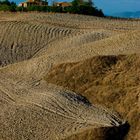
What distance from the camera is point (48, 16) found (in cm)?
4141

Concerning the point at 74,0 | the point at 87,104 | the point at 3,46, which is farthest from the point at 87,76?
the point at 74,0

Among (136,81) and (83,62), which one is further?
(83,62)

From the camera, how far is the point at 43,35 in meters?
35.2

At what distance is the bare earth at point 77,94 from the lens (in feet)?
58.0

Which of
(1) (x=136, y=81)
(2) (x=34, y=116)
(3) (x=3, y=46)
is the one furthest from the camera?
(3) (x=3, y=46)

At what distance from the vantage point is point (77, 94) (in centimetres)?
2066

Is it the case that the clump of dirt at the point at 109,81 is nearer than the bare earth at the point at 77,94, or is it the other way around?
the bare earth at the point at 77,94

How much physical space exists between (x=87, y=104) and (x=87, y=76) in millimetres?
2055

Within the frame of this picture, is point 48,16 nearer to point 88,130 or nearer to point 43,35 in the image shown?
point 43,35

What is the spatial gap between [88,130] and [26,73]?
7.73m

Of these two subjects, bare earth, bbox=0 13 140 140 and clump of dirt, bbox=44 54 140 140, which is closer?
bare earth, bbox=0 13 140 140

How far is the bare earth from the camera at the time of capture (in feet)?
58.0

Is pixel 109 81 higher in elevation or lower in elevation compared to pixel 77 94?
higher

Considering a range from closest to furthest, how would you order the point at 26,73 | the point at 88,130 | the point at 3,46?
the point at 88,130 → the point at 26,73 → the point at 3,46
